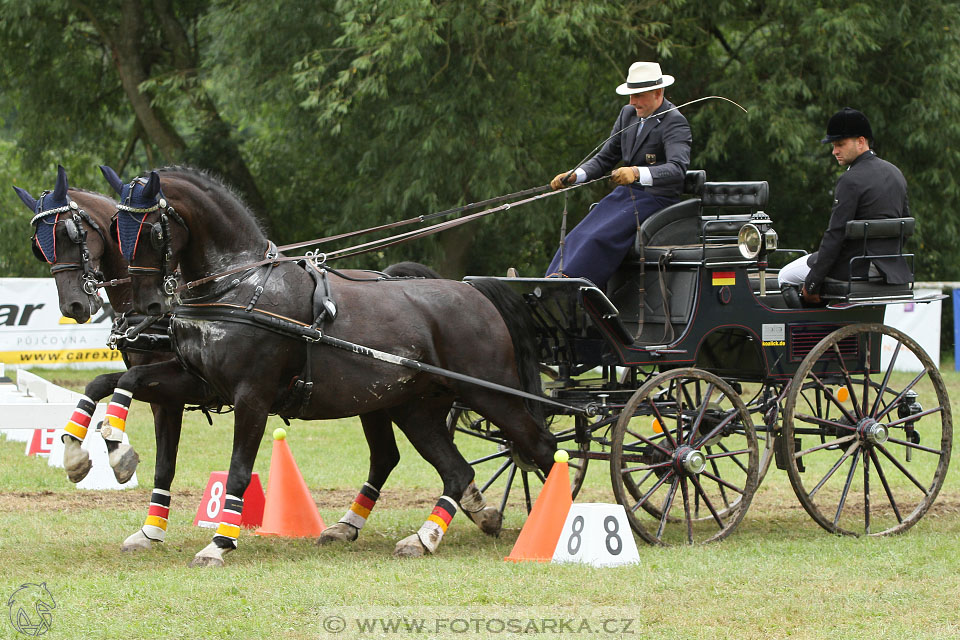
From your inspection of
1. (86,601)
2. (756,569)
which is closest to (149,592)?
(86,601)

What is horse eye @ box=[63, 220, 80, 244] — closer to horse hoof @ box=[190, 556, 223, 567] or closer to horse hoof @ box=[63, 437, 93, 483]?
horse hoof @ box=[63, 437, 93, 483]

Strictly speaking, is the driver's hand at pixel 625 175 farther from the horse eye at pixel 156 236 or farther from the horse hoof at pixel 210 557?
the horse hoof at pixel 210 557

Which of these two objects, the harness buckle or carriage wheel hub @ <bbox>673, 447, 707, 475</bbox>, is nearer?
the harness buckle

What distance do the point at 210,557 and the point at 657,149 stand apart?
3.55 m

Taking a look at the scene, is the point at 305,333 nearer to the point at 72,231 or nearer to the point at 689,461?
the point at 72,231

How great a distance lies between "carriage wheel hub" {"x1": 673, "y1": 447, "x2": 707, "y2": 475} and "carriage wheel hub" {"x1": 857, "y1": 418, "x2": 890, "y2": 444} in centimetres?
117

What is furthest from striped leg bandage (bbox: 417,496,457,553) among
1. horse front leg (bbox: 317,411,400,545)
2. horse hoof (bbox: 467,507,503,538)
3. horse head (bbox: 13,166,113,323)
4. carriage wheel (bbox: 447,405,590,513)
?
horse head (bbox: 13,166,113,323)

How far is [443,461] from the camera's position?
6.86 m

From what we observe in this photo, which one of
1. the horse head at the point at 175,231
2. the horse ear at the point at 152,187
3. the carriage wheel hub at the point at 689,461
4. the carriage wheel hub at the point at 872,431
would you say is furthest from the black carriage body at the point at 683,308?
the horse ear at the point at 152,187

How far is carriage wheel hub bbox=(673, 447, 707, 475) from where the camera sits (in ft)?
21.6

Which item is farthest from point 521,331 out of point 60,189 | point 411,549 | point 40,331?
point 40,331

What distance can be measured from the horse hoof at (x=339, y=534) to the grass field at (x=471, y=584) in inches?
6.0

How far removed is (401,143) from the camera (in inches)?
633

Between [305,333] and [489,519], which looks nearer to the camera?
[305,333]
